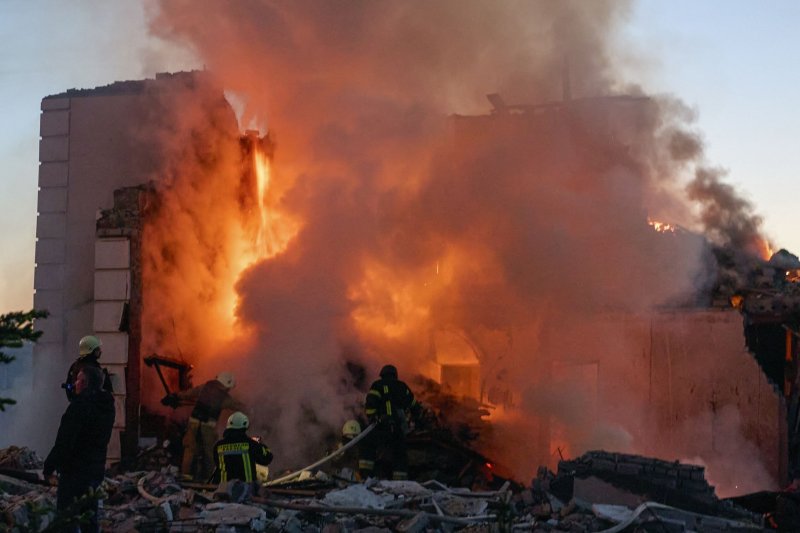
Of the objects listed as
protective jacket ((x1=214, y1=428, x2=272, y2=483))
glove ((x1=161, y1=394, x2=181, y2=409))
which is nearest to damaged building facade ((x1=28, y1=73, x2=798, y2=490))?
glove ((x1=161, y1=394, x2=181, y2=409))

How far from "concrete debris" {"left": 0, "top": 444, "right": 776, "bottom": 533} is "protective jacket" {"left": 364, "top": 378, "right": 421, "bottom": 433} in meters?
Answer: 1.78

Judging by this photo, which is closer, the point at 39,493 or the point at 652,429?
the point at 39,493

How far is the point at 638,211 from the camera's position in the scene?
17344 millimetres

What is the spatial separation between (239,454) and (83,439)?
292 centimetres

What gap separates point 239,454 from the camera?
10.5 meters

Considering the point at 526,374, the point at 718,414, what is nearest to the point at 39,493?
the point at 526,374

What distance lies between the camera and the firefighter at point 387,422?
12711 mm

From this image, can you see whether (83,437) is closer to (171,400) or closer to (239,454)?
(239,454)

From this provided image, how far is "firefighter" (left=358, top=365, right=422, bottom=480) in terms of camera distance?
12.7m

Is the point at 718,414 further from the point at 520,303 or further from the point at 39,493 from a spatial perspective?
the point at 39,493

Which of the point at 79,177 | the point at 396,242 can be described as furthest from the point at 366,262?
the point at 79,177

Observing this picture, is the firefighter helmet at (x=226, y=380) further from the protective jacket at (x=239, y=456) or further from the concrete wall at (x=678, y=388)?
the concrete wall at (x=678, y=388)

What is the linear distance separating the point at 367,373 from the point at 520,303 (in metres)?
3.08

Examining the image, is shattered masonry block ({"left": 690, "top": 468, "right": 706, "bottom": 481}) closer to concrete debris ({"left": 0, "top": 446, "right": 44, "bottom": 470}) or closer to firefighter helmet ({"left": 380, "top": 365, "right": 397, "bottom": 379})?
firefighter helmet ({"left": 380, "top": 365, "right": 397, "bottom": 379})
